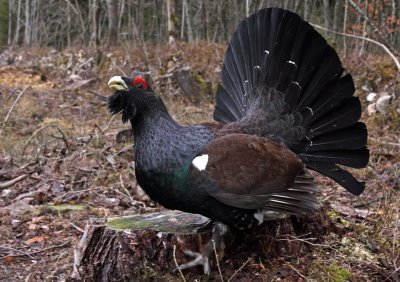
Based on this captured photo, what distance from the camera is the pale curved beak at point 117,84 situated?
2.88 metres

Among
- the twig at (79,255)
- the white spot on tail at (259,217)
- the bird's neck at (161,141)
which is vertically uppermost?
the bird's neck at (161,141)

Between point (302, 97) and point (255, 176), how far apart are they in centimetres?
100

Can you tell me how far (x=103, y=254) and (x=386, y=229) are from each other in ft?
6.64

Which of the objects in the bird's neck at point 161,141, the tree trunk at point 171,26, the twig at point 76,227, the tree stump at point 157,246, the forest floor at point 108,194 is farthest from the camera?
the tree trunk at point 171,26

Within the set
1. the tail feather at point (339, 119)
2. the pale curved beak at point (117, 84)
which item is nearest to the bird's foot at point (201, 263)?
the pale curved beak at point (117, 84)

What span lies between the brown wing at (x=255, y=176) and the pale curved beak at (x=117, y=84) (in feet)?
2.02

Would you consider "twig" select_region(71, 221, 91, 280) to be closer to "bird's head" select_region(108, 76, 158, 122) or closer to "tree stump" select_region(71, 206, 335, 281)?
"tree stump" select_region(71, 206, 335, 281)

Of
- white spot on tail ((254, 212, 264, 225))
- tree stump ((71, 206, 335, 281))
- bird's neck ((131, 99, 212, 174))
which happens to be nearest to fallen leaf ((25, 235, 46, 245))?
tree stump ((71, 206, 335, 281))

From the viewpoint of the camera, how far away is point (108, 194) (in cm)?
505

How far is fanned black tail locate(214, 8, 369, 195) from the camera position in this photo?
3.53 metres

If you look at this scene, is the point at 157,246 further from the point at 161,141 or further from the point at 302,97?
the point at 302,97

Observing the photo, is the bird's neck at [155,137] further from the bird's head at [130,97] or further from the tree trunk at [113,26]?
the tree trunk at [113,26]

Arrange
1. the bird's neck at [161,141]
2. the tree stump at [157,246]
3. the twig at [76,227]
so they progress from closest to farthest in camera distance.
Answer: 1. the bird's neck at [161,141]
2. the tree stump at [157,246]
3. the twig at [76,227]

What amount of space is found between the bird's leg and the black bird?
31 mm
